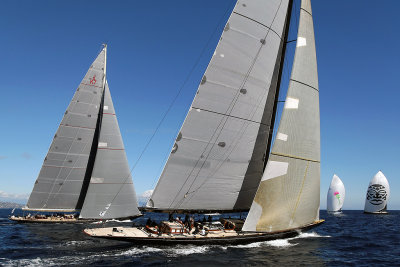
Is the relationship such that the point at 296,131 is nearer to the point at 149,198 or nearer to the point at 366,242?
the point at 149,198

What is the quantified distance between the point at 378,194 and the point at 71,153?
6998 cm

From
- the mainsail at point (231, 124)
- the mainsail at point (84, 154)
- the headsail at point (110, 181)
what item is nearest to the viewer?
the mainsail at point (231, 124)

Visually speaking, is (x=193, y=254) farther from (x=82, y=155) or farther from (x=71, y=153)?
(x=71, y=153)

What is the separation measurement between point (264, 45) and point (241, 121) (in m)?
5.70

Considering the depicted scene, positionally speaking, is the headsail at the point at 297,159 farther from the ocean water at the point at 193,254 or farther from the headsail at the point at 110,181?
the headsail at the point at 110,181

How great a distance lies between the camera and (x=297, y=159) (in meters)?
19.7

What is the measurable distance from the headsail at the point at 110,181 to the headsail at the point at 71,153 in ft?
11.9

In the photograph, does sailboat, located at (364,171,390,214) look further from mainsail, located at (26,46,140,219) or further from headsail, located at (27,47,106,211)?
headsail, located at (27,47,106,211)

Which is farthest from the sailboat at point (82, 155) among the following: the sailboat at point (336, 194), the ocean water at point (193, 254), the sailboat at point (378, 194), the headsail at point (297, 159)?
the sailboat at point (336, 194)

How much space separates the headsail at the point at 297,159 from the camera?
18906mm

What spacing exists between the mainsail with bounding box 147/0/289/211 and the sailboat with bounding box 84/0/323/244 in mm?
68

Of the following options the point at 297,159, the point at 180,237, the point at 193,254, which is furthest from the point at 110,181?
the point at 297,159

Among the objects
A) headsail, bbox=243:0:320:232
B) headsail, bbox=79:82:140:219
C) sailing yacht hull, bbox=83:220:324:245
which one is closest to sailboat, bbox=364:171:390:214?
headsail, bbox=243:0:320:232

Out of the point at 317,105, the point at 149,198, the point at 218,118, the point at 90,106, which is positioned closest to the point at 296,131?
the point at 317,105
